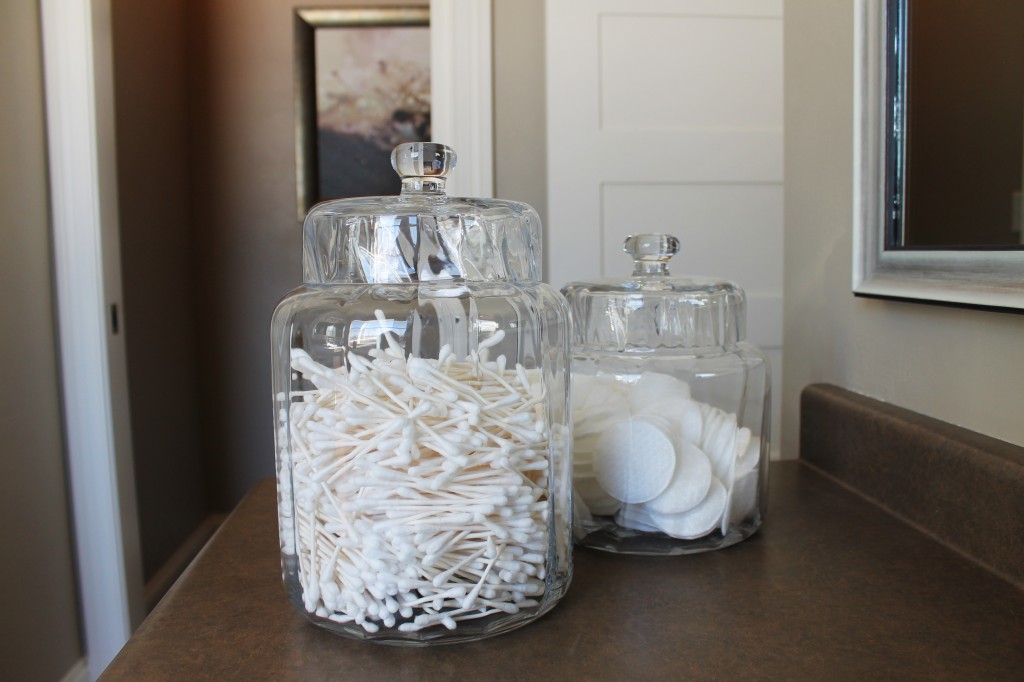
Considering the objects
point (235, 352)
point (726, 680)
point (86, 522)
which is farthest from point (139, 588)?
point (726, 680)

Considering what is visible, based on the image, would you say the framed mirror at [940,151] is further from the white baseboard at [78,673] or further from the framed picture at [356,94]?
the framed picture at [356,94]

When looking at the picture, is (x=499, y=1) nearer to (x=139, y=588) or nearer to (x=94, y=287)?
(x=94, y=287)

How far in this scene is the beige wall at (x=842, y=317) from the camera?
61 centimetres

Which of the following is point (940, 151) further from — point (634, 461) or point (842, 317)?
point (634, 461)

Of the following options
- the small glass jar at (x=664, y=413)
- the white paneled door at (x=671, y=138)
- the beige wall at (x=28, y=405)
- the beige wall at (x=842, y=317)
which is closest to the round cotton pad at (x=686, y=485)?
the small glass jar at (x=664, y=413)

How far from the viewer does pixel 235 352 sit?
2533 millimetres

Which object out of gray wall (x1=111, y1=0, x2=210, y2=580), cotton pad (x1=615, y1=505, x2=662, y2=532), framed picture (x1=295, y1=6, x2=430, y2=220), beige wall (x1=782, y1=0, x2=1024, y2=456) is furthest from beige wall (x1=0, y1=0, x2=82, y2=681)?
beige wall (x1=782, y1=0, x2=1024, y2=456)

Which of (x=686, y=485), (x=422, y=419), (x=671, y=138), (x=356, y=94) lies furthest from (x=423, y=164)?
(x=356, y=94)

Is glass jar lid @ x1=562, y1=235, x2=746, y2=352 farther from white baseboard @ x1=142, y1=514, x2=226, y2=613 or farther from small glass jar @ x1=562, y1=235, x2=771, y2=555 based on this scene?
white baseboard @ x1=142, y1=514, x2=226, y2=613

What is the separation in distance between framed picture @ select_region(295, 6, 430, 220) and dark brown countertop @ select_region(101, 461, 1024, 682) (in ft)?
6.80

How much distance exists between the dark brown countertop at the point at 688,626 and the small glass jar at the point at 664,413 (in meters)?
0.03

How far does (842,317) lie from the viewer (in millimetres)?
844

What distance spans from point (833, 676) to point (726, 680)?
59 mm

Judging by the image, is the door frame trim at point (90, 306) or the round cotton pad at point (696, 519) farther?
the door frame trim at point (90, 306)
